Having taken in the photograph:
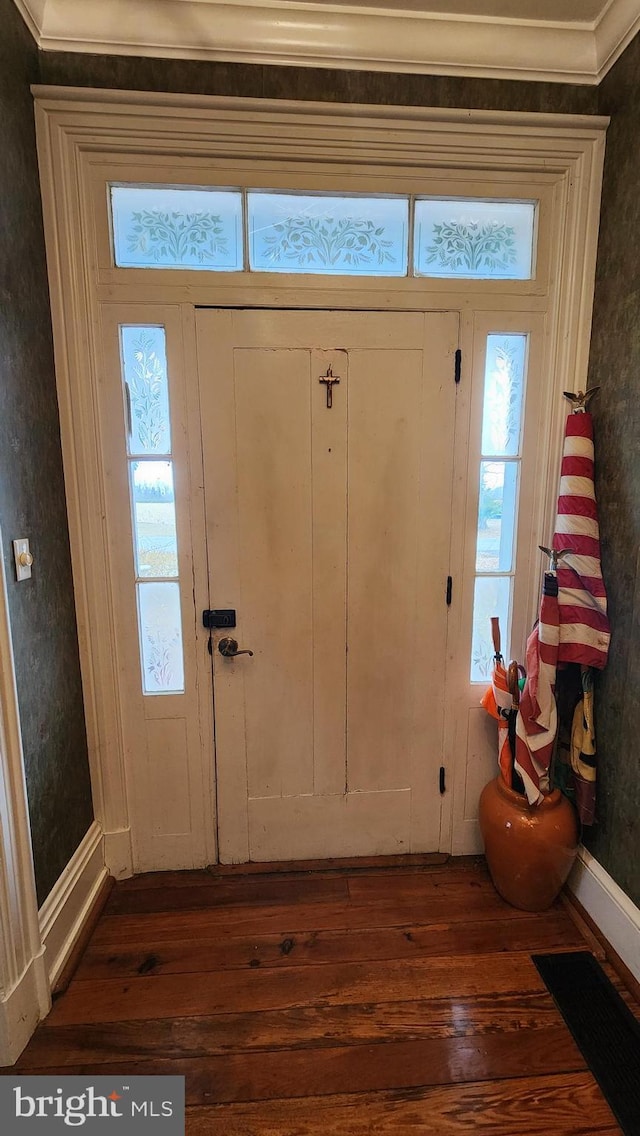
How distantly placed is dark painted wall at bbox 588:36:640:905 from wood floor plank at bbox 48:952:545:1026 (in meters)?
0.52

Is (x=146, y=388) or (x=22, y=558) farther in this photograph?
(x=146, y=388)

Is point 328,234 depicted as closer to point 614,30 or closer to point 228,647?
point 614,30

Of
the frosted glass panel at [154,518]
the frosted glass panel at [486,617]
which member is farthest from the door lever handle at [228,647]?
the frosted glass panel at [486,617]

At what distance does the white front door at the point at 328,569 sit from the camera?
1.70 m

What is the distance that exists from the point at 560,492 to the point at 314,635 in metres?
0.98

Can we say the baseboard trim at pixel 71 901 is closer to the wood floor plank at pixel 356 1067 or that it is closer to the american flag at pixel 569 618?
the wood floor plank at pixel 356 1067

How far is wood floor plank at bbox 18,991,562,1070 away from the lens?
1.31m

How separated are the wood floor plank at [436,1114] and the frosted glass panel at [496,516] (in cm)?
143

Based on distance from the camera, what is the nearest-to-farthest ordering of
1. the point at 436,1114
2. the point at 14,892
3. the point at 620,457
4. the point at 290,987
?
the point at 436,1114 → the point at 14,892 → the point at 290,987 → the point at 620,457

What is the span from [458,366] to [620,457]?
60cm

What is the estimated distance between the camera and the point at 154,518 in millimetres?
1763

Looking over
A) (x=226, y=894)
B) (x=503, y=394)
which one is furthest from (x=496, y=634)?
(x=226, y=894)

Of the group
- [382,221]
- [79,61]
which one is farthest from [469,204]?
[79,61]

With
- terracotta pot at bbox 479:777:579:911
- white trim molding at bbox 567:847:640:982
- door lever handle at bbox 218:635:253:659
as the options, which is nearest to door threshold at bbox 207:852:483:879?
terracotta pot at bbox 479:777:579:911
